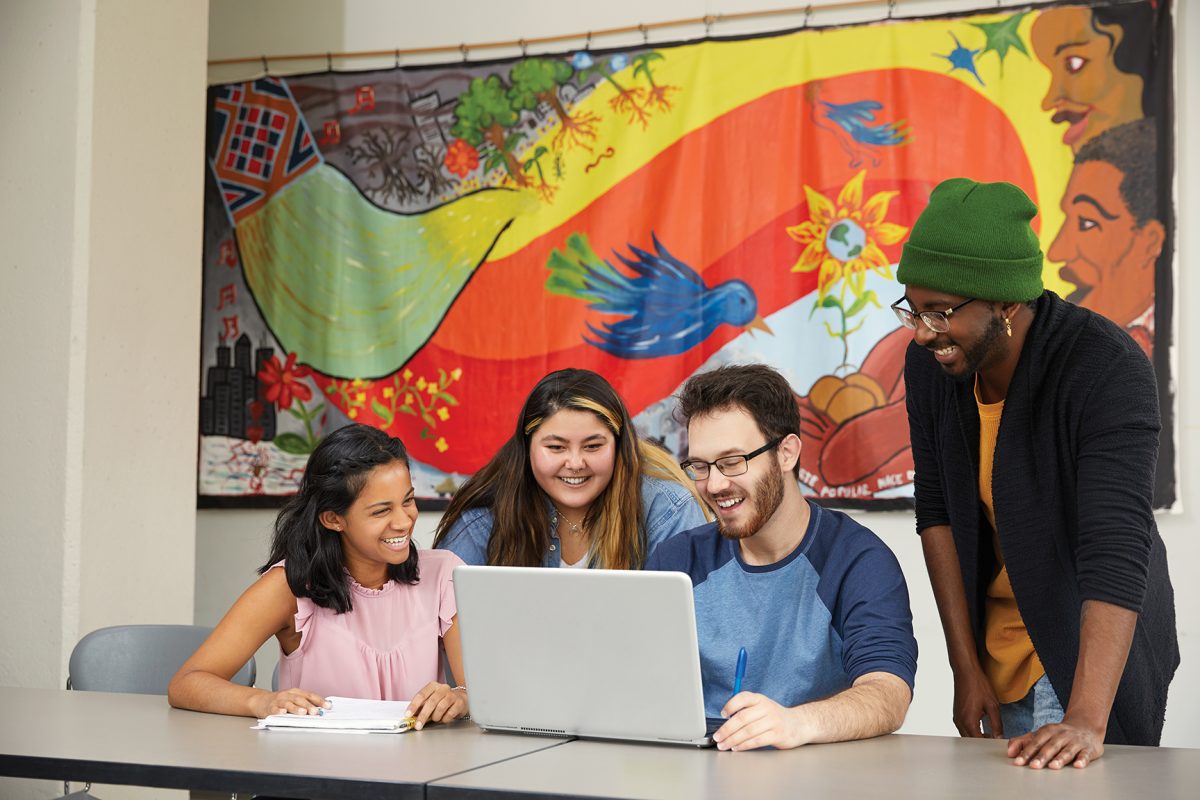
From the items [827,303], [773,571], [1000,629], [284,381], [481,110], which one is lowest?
[1000,629]

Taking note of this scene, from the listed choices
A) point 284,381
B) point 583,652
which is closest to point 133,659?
point 583,652

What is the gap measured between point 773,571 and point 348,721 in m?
0.71

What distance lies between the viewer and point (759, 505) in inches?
80.3

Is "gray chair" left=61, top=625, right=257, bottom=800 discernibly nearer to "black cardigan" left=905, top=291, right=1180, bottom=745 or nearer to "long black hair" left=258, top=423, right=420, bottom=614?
"long black hair" left=258, top=423, right=420, bottom=614

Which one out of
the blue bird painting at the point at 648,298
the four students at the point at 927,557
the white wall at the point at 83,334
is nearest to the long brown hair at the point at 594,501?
the four students at the point at 927,557

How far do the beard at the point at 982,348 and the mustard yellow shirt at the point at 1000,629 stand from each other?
0.16m

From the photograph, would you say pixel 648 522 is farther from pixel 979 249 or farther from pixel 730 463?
pixel 979 249

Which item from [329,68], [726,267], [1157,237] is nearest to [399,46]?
[329,68]

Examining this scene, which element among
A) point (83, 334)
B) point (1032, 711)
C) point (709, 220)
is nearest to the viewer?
point (1032, 711)

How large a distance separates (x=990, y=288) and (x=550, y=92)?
2.49 metres

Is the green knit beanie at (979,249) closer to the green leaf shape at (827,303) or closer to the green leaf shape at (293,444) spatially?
the green leaf shape at (827,303)

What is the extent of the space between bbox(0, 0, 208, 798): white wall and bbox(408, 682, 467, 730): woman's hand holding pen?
1.72m

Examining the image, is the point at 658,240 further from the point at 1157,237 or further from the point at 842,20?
the point at 1157,237

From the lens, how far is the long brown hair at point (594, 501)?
273 cm
